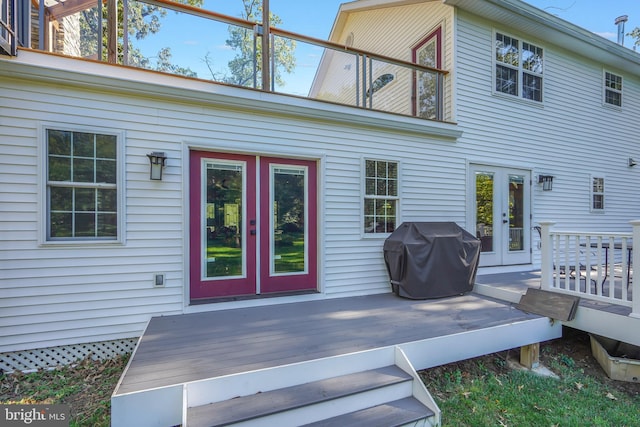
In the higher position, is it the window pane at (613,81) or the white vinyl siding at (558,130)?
the window pane at (613,81)

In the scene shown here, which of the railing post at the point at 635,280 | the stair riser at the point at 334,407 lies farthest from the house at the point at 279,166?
the railing post at the point at 635,280

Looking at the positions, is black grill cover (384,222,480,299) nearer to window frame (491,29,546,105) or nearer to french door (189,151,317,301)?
french door (189,151,317,301)

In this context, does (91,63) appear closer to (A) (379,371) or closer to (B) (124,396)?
(B) (124,396)

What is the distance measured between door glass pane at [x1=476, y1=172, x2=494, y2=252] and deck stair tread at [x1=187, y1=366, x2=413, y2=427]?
13.4 ft

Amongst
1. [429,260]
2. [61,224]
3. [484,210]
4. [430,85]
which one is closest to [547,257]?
[429,260]

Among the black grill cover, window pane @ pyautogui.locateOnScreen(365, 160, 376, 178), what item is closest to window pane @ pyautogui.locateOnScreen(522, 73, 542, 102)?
the black grill cover

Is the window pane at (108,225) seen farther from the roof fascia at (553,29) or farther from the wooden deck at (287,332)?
the roof fascia at (553,29)

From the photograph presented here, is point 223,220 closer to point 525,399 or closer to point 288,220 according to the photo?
point 288,220

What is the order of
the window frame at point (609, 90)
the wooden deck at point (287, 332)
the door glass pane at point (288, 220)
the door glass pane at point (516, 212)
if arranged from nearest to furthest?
the wooden deck at point (287, 332) → the door glass pane at point (288, 220) → the door glass pane at point (516, 212) → the window frame at point (609, 90)

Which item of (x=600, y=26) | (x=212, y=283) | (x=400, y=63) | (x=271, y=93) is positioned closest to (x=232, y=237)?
(x=212, y=283)

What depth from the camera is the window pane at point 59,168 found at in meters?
3.29

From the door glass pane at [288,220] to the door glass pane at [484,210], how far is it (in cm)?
346

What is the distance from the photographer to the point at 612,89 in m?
7.43

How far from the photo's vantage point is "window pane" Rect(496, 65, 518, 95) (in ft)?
19.8
